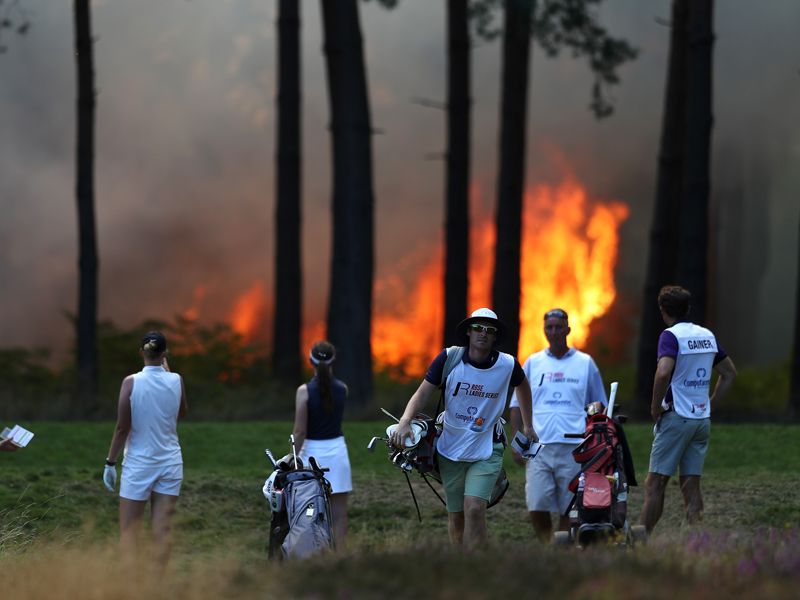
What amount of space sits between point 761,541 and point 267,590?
3544 millimetres

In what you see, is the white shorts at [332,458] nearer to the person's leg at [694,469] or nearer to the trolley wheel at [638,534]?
the trolley wheel at [638,534]

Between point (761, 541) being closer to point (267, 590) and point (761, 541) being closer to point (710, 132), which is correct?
point (267, 590)

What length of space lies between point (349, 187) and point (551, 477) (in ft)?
45.7

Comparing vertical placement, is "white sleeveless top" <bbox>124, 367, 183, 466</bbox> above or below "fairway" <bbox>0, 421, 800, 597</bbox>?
above

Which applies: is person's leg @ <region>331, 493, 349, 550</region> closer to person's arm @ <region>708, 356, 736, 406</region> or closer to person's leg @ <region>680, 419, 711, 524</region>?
person's leg @ <region>680, 419, 711, 524</region>

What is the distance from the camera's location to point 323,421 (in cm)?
1123

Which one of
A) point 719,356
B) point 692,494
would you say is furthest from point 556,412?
point 719,356

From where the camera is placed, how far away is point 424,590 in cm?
759

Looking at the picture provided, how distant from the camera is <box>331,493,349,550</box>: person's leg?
37.6 ft

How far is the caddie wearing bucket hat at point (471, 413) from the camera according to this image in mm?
10602

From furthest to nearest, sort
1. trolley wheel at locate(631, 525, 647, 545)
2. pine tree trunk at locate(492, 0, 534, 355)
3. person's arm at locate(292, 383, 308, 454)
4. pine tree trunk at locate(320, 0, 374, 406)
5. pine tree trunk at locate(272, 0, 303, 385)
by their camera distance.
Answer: pine tree trunk at locate(272, 0, 303, 385), pine tree trunk at locate(492, 0, 534, 355), pine tree trunk at locate(320, 0, 374, 406), person's arm at locate(292, 383, 308, 454), trolley wheel at locate(631, 525, 647, 545)

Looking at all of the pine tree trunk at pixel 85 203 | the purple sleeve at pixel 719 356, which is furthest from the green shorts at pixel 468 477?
the pine tree trunk at pixel 85 203

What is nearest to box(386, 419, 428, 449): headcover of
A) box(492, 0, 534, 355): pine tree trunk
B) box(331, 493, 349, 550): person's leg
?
box(331, 493, 349, 550): person's leg

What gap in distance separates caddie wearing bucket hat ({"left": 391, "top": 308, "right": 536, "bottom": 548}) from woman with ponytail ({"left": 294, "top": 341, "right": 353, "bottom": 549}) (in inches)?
30.7
